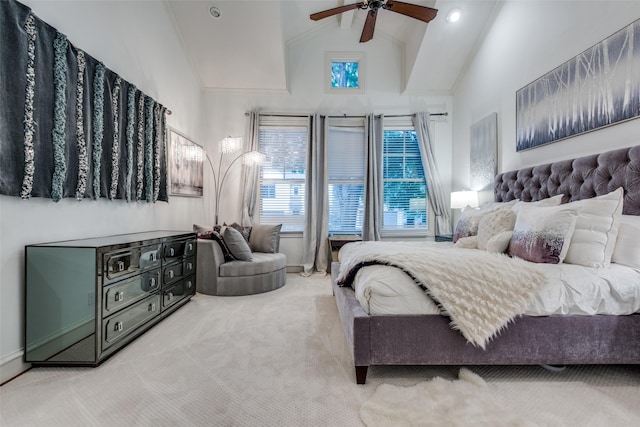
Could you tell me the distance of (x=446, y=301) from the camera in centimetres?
A: 157

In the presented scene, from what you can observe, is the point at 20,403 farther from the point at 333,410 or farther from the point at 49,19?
the point at 49,19

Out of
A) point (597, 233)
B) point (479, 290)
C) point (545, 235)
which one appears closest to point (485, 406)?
point (479, 290)

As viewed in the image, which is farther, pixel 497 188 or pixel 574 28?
pixel 497 188

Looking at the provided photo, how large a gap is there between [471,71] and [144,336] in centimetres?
492

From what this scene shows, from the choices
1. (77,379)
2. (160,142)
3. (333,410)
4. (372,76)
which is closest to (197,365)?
(77,379)

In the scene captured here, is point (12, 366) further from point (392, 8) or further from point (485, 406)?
point (392, 8)

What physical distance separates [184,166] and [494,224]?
141 inches

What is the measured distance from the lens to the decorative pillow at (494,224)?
239 centimetres

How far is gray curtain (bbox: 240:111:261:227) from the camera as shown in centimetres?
455

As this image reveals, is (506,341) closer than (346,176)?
Yes

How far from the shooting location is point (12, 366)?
1.64m

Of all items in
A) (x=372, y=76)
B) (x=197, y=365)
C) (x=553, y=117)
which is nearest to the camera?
(x=197, y=365)

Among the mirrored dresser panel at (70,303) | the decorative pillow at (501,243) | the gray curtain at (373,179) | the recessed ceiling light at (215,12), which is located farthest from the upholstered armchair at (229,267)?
the recessed ceiling light at (215,12)

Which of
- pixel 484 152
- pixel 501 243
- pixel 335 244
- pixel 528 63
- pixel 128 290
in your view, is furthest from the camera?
pixel 335 244
